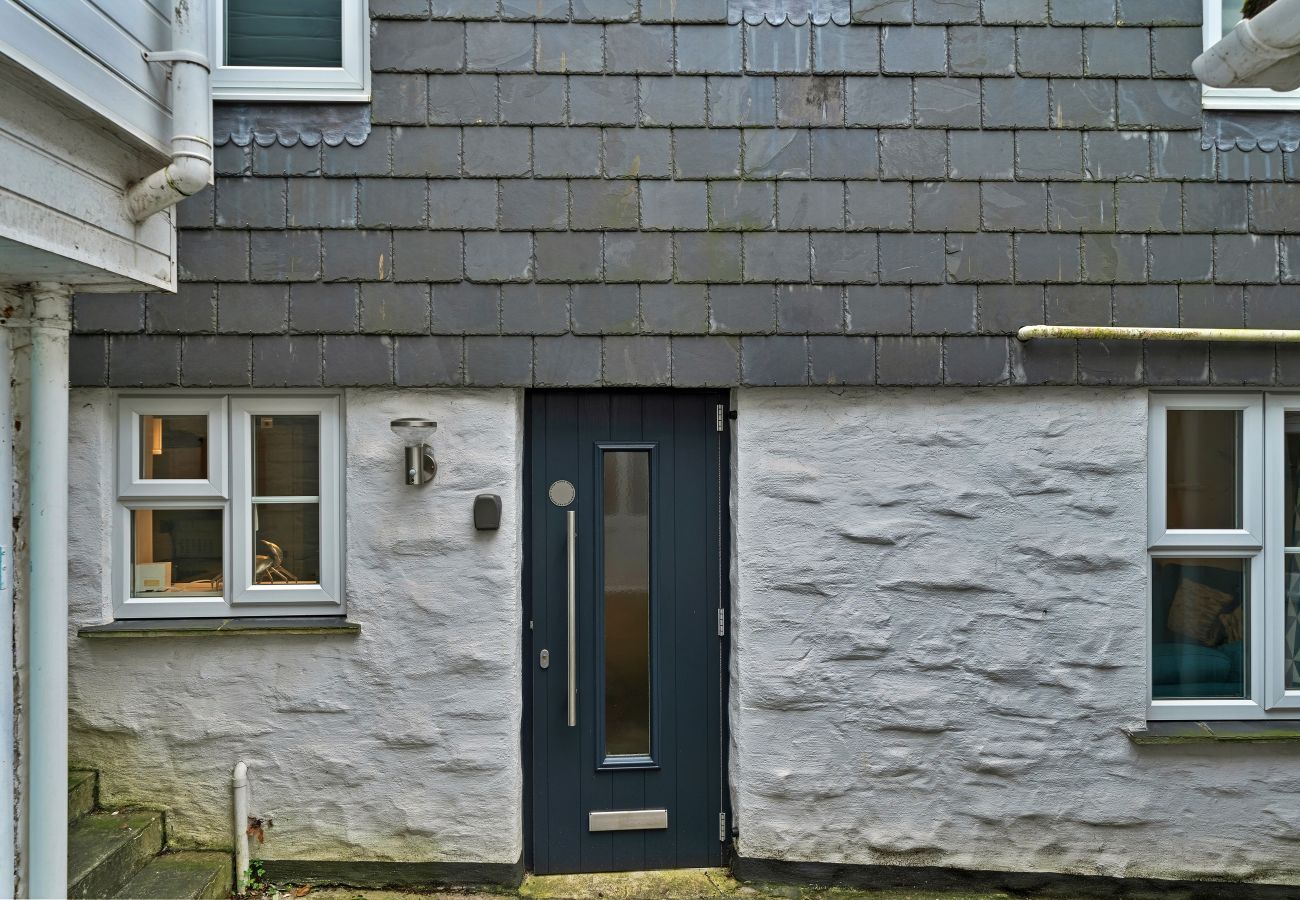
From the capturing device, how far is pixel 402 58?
329cm

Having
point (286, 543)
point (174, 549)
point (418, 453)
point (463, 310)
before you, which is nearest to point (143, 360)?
point (174, 549)

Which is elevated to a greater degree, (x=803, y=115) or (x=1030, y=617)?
(x=803, y=115)

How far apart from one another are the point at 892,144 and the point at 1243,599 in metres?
2.53

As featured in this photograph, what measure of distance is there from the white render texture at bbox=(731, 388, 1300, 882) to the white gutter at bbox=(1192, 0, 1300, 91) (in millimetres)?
1234

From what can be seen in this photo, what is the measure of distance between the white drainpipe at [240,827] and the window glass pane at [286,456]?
1170 mm

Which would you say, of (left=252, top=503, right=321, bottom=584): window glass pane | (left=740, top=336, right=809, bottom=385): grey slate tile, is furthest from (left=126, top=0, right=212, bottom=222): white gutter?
(left=740, top=336, right=809, bottom=385): grey slate tile

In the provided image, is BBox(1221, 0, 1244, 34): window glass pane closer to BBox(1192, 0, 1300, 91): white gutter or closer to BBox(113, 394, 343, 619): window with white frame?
BBox(1192, 0, 1300, 91): white gutter

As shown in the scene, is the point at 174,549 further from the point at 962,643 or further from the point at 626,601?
the point at 962,643

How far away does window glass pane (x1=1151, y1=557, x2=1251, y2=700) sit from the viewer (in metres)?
3.49

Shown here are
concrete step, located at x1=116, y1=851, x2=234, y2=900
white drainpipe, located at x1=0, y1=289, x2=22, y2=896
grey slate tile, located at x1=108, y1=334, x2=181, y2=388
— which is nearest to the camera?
white drainpipe, located at x1=0, y1=289, x2=22, y2=896

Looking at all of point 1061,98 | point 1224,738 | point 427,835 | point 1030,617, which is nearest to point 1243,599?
point 1224,738

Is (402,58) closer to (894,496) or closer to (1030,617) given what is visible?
(894,496)

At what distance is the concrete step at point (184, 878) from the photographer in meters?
3.01

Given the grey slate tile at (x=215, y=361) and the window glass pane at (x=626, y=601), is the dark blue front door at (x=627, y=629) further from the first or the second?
the grey slate tile at (x=215, y=361)
